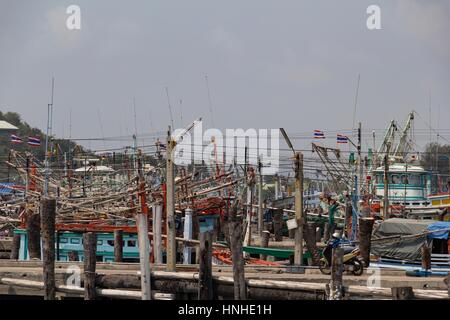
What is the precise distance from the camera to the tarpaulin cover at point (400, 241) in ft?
98.2

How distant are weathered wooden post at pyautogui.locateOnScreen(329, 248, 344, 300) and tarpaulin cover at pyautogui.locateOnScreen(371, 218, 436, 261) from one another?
405 inches

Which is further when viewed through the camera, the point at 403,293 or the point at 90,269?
the point at 90,269

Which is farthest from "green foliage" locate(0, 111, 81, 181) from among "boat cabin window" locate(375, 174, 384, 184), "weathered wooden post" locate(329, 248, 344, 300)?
"weathered wooden post" locate(329, 248, 344, 300)

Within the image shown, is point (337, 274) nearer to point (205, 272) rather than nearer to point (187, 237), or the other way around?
point (205, 272)

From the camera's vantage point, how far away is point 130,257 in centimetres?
3841

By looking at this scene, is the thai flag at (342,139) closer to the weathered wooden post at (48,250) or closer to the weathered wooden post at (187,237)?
the weathered wooden post at (187,237)

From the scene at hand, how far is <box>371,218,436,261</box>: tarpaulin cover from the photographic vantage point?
1179 inches

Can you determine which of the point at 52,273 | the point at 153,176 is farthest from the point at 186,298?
the point at 153,176

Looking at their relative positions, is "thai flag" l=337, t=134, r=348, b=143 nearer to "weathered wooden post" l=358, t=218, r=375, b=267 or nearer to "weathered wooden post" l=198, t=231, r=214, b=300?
"weathered wooden post" l=358, t=218, r=375, b=267

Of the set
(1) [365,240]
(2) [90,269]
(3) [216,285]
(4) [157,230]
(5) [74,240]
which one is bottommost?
(3) [216,285]

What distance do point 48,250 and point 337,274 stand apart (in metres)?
8.69

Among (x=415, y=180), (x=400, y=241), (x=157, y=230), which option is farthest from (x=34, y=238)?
(x=415, y=180)

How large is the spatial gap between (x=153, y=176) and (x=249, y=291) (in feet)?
89.4

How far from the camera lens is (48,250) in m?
23.2
